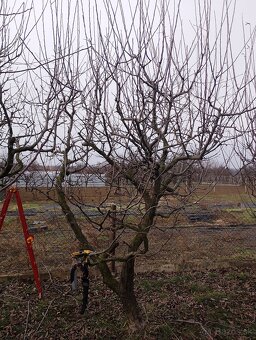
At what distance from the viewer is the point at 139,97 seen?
3.52 metres

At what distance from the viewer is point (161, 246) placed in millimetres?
4750

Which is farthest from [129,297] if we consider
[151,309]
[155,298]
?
[155,298]

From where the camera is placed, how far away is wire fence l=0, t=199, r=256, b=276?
600 centimetres

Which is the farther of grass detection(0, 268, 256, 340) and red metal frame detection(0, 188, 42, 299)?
red metal frame detection(0, 188, 42, 299)

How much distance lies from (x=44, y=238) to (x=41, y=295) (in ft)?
13.9

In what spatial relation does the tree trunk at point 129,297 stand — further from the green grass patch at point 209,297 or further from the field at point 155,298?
the green grass patch at point 209,297

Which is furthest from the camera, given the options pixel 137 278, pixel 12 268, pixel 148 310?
pixel 12 268

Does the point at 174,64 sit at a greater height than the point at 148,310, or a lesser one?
greater

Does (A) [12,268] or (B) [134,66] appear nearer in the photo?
(B) [134,66]

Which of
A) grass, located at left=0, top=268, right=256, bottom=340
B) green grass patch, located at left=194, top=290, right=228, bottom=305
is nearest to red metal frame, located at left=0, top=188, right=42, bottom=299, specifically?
grass, located at left=0, top=268, right=256, bottom=340

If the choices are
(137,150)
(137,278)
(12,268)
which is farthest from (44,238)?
(137,150)

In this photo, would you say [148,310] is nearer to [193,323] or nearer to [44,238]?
[193,323]

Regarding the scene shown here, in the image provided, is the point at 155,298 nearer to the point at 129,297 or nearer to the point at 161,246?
the point at 161,246

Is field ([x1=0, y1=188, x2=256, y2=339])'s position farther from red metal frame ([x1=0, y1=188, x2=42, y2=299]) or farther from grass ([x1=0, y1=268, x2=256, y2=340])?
red metal frame ([x1=0, y1=188, x2=42, y2=299])
